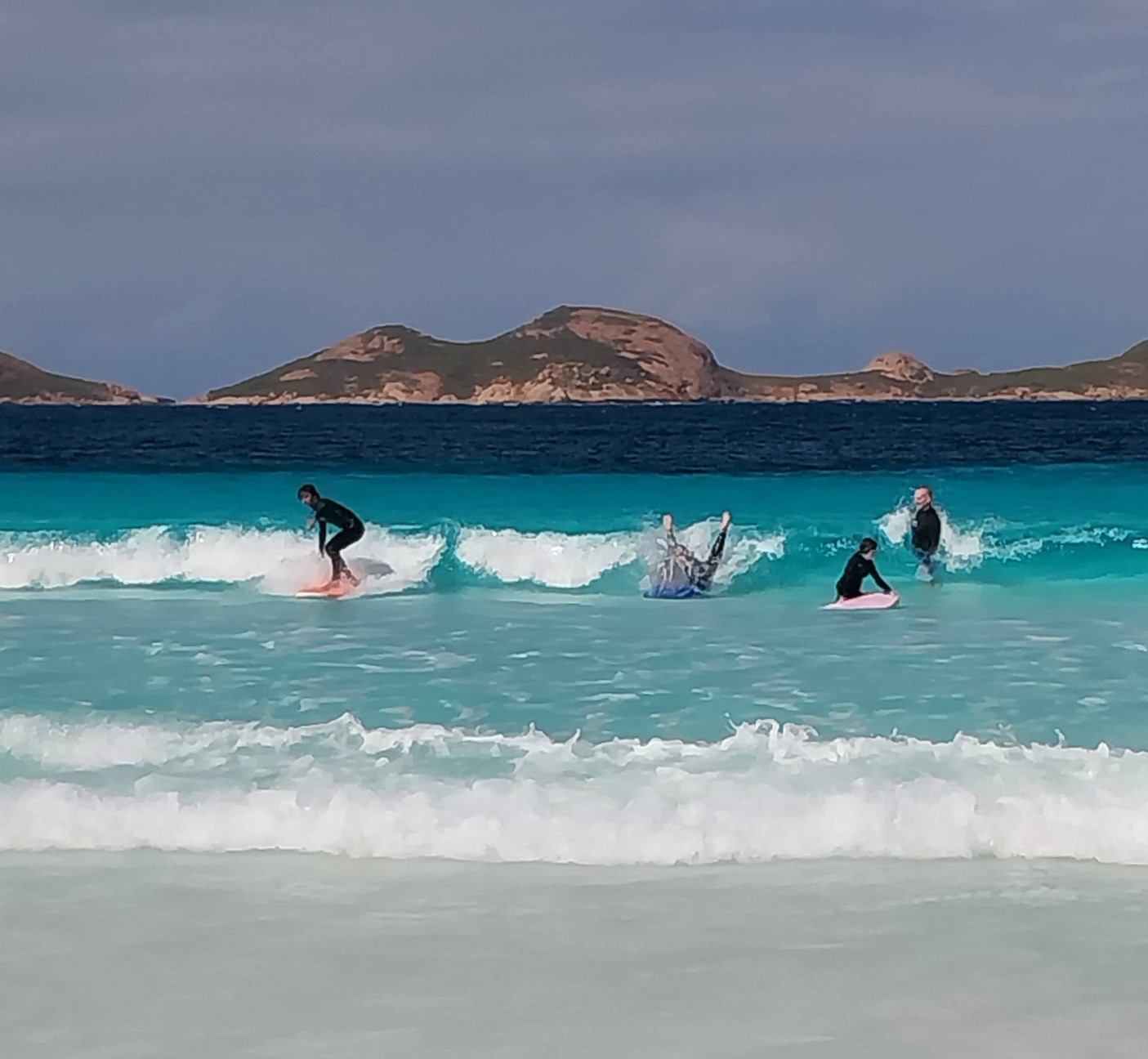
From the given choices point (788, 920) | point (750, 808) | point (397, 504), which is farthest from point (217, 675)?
point (397, 504)

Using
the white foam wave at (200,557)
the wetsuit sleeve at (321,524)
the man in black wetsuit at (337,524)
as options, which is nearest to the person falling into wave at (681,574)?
the white foam wave at (200,557)

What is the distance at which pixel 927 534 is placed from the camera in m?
20.4

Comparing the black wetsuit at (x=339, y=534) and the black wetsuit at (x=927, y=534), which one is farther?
the black wetsuit at (x=927, y=534)

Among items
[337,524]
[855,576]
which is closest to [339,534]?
[337,524]

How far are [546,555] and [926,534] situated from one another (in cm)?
562

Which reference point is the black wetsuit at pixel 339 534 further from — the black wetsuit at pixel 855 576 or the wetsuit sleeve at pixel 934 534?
the wetsuit sleeve at pixel 934 534

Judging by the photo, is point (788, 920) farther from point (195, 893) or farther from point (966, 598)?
point (966, 598)

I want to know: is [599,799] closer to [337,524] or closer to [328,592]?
[328,592]

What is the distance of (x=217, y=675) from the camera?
43.4ft

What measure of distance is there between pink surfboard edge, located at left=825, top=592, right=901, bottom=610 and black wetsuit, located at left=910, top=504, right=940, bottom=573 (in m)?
3.10

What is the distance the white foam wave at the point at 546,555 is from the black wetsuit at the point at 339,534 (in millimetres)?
2571

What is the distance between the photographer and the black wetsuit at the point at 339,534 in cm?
1919

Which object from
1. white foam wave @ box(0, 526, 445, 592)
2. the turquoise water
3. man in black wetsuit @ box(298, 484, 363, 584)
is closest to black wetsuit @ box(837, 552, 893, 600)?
the turquoise water

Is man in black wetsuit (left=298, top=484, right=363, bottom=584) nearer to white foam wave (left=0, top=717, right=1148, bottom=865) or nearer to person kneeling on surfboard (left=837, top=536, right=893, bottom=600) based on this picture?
person kneeling on surfboard (left=837, top=536, right=893, bottom=600)
